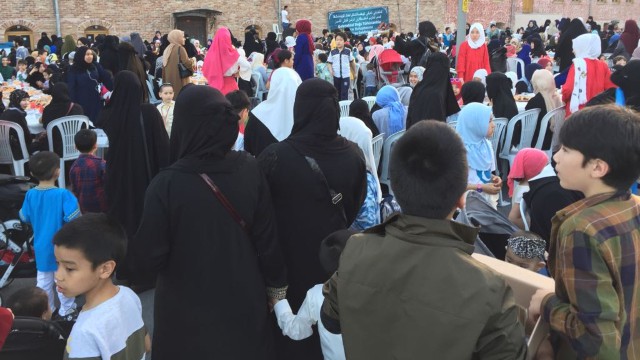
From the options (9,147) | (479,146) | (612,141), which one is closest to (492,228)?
(612,141)

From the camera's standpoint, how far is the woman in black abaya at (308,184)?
2588 millimetres

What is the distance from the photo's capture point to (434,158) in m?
1.56

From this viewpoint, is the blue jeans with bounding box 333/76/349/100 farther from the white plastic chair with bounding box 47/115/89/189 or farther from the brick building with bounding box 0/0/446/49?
the brick building with bounding box 0/0/446/49

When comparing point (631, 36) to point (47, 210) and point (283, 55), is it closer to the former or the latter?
point (283, 55)

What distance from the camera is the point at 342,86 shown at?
431 inches

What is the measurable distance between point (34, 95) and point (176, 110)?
24.3 ft

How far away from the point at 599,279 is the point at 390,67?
9.23 m

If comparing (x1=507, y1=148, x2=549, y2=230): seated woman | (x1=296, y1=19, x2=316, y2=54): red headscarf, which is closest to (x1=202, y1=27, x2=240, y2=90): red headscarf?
(x1=296, y1=19, x2=316, y2=54): red headscarf

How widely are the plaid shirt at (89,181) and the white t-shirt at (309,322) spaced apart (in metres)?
2.41

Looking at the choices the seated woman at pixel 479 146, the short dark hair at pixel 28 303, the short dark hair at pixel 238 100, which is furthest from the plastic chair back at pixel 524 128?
the short dark hair at pixel 28 303

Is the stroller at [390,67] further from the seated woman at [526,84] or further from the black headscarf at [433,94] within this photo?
the black headscarf at [433,94]

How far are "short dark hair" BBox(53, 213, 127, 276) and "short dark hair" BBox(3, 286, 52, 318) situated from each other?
669mm

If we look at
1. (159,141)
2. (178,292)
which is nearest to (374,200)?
(178,292)

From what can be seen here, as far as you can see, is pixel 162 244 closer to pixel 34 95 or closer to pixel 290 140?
pixel 290 140
